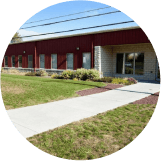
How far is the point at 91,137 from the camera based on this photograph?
13.3 feet

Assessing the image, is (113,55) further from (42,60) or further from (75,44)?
(42,60)

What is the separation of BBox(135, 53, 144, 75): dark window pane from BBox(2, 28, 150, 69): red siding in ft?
5.08

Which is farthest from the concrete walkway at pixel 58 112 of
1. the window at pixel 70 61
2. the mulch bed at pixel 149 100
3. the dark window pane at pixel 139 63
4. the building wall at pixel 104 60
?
the window at pixel 70 61

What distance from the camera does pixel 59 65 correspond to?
54.5 ft

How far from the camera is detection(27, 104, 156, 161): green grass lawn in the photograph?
11.7ft

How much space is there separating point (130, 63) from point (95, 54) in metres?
2.84

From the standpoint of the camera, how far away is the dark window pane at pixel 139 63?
1262cm

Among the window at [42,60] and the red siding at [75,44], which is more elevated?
the red siding at [75,44]

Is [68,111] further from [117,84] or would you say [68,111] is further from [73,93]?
[117,84]

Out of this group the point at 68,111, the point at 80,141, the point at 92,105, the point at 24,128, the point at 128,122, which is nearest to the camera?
the point at 80,141

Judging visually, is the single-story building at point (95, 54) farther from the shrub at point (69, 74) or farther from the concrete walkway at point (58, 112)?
the concrete walkway at point (58, 112)

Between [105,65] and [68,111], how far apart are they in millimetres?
9519

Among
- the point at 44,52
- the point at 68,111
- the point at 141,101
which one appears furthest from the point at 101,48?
the point at 68,111

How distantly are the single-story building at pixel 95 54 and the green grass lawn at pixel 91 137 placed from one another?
717cm
